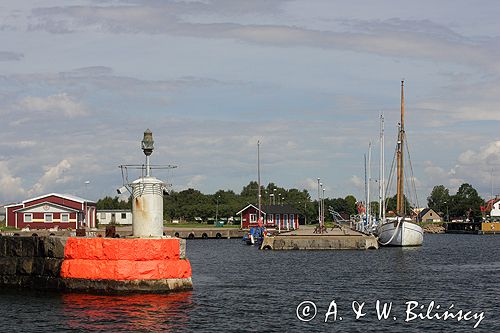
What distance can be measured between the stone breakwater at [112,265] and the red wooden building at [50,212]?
78.5m

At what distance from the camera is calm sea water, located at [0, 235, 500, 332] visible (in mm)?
29422

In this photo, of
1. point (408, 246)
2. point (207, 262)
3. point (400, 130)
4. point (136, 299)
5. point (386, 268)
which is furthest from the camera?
point (400, 130)

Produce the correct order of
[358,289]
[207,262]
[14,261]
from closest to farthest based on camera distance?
[14,261], [358,289], [207,262]

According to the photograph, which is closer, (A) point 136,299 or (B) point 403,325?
(B) point 403,325

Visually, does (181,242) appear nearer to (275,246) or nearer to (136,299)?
(136,299)

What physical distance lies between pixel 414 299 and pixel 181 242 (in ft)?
40.8

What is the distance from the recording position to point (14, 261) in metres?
38.3

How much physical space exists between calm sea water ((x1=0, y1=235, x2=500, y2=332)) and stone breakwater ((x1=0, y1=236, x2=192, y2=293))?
63 cm

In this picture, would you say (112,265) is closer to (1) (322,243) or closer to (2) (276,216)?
(1) (322,243)

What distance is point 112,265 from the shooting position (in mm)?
33938

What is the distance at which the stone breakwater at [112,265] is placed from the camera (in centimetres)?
3375

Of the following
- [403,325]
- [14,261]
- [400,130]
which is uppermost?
[400,130]

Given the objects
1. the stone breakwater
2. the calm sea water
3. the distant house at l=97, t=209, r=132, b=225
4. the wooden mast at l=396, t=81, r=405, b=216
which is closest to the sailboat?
the wooden mast at l=396, t=81, r=405, b=216

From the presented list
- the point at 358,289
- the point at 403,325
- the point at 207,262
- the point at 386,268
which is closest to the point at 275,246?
the point at 207,262
